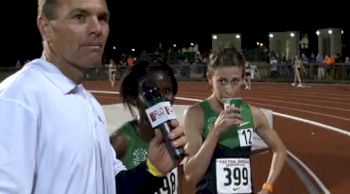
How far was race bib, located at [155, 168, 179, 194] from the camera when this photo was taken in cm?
297

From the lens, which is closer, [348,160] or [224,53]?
[224,53]

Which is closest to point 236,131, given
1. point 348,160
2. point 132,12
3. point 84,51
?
point 84,51

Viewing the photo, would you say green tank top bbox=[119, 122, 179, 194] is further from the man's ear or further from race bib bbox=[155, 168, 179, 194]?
the man's ear

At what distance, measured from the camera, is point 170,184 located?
303 cm

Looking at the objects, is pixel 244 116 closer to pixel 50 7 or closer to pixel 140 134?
pixel 140 134

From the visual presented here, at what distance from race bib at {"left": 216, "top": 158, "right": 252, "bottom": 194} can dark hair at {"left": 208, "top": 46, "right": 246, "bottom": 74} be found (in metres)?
0.53

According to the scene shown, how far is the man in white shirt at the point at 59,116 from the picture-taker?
1.37 metres

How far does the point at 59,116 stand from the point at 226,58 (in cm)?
204

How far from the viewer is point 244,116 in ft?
11.1

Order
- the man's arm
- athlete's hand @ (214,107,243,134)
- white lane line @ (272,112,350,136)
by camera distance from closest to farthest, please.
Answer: the man's arm < athlete's hand @ (214,107,243,134) < white lane line @ (272,112,350,136)

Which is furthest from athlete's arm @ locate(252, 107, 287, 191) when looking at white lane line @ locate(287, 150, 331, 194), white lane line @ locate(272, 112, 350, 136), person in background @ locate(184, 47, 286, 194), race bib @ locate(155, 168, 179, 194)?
white lane line @ locate(272, 112, 350, 136)

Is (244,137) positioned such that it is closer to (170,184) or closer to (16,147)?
(170,184)

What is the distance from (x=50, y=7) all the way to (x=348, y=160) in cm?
798

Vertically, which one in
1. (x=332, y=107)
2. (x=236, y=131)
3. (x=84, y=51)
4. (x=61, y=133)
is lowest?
(x=332, y=107)
